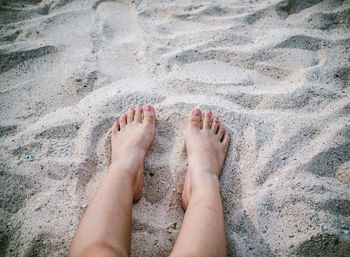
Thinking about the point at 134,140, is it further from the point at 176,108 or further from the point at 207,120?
the point at 207,120

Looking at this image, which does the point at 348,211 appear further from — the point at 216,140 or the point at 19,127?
the point at 19,127

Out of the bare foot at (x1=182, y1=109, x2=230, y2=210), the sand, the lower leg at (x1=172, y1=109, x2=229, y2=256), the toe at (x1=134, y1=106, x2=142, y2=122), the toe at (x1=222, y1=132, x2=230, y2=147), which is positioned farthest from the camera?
the toe at (x1=134, y1=106, x2=142, y2=122)

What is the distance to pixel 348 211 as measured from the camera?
1127mm

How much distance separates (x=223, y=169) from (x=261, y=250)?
45cm

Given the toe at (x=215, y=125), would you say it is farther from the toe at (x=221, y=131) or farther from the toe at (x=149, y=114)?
the toe at (x=149, y=114)

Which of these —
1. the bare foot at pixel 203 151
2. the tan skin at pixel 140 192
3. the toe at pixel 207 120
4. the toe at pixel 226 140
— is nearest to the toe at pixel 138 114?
the tan skin at pixel 140 192

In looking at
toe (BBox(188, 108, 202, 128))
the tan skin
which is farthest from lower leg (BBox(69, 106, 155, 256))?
toe (BBox(188, 108, 202, 128))

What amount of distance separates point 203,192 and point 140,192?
34 centimetres

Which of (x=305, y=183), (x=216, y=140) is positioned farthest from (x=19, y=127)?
(x=305, y=183)

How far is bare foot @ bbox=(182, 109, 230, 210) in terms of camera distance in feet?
4.14

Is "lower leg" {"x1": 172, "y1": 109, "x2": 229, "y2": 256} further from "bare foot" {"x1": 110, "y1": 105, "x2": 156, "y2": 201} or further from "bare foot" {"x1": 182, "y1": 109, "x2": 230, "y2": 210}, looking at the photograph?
"bare foot" {"x1": 110, "y1": 105, "x2": 156, "y2": 201}

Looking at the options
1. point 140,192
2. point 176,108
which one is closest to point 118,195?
point 140,192

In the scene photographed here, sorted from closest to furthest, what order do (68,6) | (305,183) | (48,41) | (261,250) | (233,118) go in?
(261,250) → (305,183) → (233,118) → (48,41) → (68,6)

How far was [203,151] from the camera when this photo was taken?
55.7 inches
